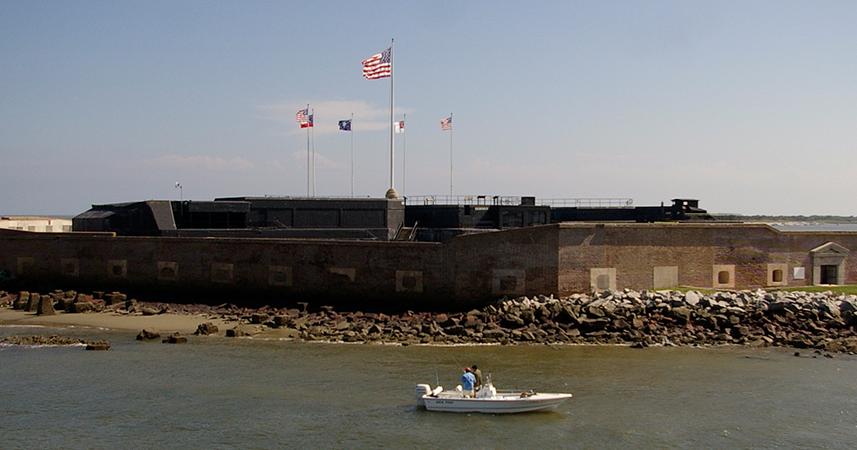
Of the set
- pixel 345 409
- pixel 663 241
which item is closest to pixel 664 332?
pixel 663 241

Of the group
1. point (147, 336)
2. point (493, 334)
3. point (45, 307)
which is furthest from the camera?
point (45, 307)

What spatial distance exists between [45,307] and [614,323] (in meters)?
25.5

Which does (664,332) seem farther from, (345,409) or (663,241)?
(345,409)

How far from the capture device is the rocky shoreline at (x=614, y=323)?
1324 inches

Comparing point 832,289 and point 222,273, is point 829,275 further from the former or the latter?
point 222,273

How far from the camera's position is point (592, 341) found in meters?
33.3

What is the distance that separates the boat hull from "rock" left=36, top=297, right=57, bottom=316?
24.3 meters

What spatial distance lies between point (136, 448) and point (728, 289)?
2697 cm

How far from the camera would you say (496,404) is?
24.2 metres

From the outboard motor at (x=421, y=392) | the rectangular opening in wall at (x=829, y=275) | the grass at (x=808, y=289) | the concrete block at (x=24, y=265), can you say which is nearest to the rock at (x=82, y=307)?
the concrete block at (x=24, y=265)

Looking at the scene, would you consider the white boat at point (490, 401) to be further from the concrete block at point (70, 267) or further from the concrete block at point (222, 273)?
the concrete block at point (70, 267)

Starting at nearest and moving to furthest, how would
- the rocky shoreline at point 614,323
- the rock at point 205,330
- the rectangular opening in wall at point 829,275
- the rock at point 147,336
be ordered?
1. the rocky shoreline at point 614,323
2. the rock at point 147,336
3. the rock at point 205,330
4. the rectangular opening in wall at point 829,275

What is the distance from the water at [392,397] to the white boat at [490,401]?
0.26 meters

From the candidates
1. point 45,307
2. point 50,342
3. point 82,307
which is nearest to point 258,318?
point 50,342
